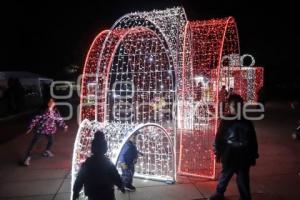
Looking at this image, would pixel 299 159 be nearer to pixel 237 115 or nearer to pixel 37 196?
pixel 237 115

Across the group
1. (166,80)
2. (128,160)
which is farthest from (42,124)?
(128,160)

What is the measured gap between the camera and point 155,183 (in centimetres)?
684

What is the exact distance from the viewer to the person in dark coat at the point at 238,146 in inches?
207

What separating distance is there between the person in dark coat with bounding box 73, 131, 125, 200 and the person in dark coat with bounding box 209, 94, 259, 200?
190cm

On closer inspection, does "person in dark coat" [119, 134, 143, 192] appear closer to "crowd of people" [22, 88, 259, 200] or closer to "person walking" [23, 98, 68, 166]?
"crowd of people" [22, 88, 259, 200]

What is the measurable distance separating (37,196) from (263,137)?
25.4 feet

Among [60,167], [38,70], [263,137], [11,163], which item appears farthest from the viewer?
[38,70]

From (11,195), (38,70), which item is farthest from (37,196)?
(38,70)

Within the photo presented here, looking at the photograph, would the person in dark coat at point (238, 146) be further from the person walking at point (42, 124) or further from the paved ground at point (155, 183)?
the person walking at point (42, 124)

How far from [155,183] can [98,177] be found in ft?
Answer: 9.80

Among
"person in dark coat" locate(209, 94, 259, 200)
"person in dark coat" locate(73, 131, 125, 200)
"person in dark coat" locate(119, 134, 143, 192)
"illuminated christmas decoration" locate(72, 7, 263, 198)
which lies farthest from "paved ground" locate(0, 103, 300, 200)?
"person in dark coat" locate(73, 131, 125, 200)

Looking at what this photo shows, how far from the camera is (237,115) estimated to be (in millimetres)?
5344

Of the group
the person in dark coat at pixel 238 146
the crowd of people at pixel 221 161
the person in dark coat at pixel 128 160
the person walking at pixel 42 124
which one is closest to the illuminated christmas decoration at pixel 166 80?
the person in dark coat at pixel 128 160

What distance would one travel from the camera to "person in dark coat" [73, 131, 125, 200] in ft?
13.1
